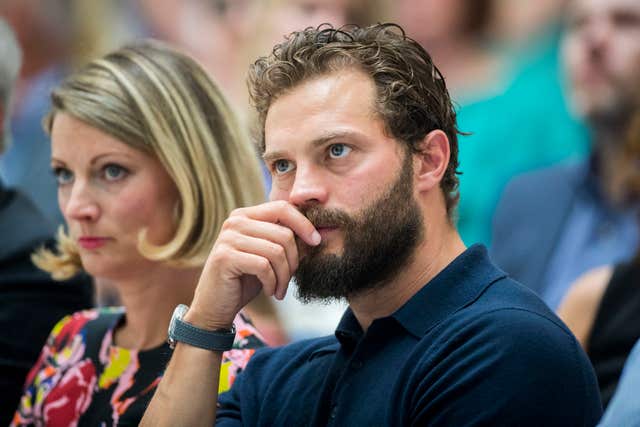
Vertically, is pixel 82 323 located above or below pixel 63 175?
below

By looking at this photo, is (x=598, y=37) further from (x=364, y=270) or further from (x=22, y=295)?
(x=22, y=295)

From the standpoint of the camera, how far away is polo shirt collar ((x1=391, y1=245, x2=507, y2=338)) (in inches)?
67.8

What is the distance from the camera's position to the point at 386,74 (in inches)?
72.6

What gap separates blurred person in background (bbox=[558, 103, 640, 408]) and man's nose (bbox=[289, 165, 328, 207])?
41.0 inches

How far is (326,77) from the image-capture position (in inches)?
72.9

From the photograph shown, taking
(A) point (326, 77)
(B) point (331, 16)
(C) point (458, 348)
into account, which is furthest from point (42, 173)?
(C) point (458, 348)

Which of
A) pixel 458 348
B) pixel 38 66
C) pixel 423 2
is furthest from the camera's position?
pixel 38 66

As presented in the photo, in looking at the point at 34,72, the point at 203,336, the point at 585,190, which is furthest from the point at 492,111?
the point at 34,72

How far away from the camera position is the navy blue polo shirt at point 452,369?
1.54 metres


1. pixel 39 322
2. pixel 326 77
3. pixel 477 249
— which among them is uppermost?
pixel 326 77

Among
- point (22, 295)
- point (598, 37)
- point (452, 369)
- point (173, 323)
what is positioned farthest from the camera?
point (598, 37)

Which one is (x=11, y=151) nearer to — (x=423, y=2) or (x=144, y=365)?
(x=423, y=2)

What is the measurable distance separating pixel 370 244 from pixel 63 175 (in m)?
1.05

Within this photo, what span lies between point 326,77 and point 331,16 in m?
1.91
